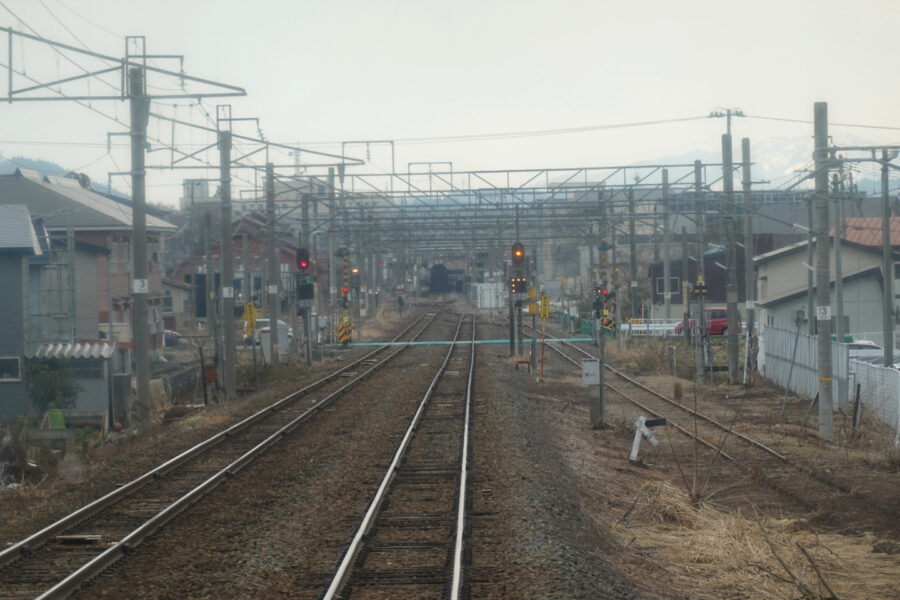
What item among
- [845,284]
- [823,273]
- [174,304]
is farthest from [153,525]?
[174,304]

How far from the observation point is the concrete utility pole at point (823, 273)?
14.6m

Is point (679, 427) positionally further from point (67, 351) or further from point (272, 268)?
point (272, 268)

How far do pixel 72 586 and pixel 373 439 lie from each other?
705 cm

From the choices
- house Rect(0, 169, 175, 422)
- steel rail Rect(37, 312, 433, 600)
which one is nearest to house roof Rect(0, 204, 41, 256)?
house Rect(0, 169, 175, 422)

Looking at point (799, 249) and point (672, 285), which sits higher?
point (799, 249)

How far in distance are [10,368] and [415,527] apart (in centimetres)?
1686

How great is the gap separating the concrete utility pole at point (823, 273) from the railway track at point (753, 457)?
124cm

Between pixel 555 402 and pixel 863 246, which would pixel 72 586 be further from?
pixel 863 246

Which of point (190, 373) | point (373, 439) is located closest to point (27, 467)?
point (373, 439)

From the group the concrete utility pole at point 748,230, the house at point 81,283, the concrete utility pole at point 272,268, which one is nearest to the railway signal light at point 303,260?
the concrete utility pole at point 272,268

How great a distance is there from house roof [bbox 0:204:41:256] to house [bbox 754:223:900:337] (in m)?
20.4

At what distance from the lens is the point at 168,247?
294 ft

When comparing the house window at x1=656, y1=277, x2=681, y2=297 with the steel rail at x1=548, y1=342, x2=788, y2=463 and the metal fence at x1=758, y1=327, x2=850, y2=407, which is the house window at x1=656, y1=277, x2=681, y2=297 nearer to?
the steel rail at x1=548, y1=342, x2=788, y2=463

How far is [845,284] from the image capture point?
28641 millimetres
